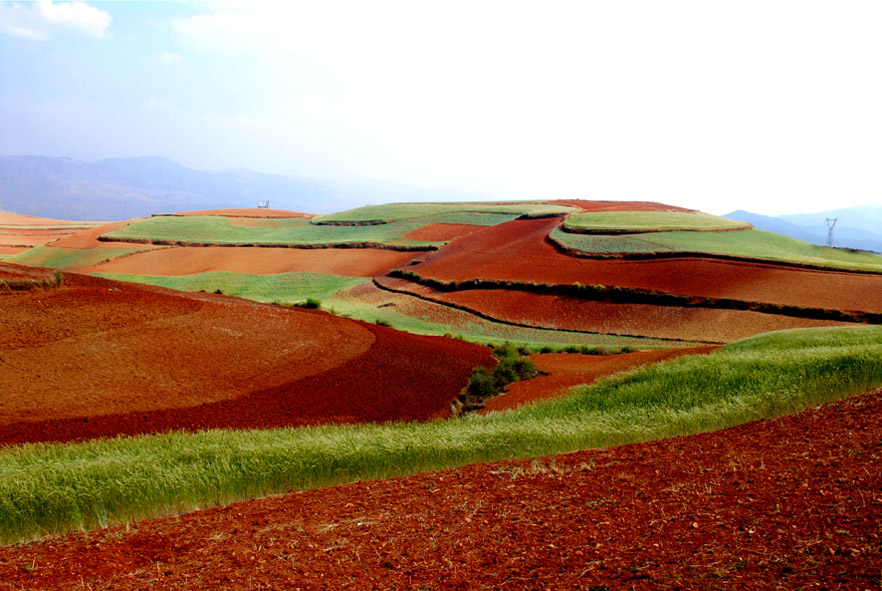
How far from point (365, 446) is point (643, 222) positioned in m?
58.4

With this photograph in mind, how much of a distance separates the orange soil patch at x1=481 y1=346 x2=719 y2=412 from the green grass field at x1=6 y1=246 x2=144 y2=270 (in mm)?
58360

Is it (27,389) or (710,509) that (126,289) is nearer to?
(27,389)

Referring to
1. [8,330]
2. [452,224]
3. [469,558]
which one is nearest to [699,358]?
[469,558]

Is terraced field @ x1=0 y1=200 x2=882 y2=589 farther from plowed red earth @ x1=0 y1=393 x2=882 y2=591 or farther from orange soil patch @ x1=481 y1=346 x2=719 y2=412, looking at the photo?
orange soil patch @ x1=481 y1=346 x2=719 y2=412

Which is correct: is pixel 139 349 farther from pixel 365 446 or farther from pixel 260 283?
pixel 260 283

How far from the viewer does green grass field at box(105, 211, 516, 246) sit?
7838 cm

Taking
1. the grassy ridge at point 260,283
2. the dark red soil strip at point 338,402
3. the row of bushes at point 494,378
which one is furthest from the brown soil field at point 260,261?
the dark red soil strip at point 338,402

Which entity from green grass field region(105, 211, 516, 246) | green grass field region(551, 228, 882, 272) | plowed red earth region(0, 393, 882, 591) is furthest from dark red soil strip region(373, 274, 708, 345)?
plowed red earth region(0, 393, 882, 591)

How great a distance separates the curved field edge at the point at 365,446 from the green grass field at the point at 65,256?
2520 inches

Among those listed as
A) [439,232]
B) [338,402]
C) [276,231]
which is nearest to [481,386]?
[338,402]

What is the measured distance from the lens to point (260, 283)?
54.4 metres

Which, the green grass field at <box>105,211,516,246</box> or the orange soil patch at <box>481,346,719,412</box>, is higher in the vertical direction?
the green grass field at <box>105,211,516,246</box>

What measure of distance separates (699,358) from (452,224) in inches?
2648

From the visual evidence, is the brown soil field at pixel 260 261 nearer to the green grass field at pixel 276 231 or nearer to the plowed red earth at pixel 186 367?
the green grass field at pixel 276 231
